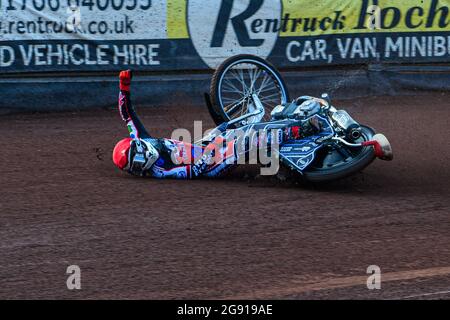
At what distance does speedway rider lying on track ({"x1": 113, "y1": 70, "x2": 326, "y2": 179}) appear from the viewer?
7.53 meters

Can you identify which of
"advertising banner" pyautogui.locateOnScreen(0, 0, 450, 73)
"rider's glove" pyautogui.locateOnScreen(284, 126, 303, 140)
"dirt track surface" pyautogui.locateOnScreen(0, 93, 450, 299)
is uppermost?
"advertising banner" pyautogui.locateOnScreen(0, 0, 450, 73)

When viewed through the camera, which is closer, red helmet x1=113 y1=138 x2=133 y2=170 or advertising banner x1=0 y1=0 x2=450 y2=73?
red helmet x1=113 y1=138 x2=133 y2=170

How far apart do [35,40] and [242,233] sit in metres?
6.18

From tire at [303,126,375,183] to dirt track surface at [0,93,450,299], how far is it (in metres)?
0.17

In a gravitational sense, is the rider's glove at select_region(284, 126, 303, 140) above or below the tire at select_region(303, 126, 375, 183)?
above

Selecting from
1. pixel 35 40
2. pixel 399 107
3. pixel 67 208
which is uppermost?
pixel 35 40

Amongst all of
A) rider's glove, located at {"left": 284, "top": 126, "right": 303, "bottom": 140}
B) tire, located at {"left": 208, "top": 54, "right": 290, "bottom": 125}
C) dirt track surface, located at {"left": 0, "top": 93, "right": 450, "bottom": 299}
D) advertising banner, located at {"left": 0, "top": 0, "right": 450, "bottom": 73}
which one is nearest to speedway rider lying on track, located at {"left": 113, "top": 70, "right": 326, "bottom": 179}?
dirt track surface, located at {"left": 0, "top": 93, "right": 450, "bottom": 299}

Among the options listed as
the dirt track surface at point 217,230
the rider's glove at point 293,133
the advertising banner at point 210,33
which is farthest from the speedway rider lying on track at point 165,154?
the advertising banner at point 210,33

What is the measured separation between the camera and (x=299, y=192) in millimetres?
7375

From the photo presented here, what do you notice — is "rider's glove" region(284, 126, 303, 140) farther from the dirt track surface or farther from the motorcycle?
the dirt track surface

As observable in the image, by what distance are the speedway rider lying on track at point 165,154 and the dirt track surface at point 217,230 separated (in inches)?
6.5

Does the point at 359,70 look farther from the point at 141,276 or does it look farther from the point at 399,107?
the point at 141,276

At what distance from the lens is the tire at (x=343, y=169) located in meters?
7.13
